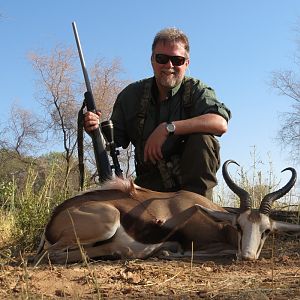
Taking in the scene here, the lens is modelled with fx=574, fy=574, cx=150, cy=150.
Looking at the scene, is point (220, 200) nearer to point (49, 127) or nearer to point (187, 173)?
point (187, 173)

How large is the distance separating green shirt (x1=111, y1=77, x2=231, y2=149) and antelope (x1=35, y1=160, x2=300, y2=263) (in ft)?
2.46

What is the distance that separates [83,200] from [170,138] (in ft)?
3.61

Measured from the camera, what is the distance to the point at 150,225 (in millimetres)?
4355

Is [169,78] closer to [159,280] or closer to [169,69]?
[169,69]

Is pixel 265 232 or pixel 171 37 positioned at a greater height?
pixel 171 37

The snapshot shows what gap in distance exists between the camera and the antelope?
4152 mm

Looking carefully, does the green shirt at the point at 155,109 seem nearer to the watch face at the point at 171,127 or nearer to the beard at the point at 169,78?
the beard at the point at 169,78

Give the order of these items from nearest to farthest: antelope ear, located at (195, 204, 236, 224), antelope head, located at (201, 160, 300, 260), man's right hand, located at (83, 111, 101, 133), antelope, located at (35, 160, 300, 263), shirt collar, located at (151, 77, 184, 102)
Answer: antelope head, located at (201, 160, 300, 260)
antelope, located at (35, 160, 300, 263)
antelope ear, located at (195, 204, 236, 224)
man's right hand, located at (83, 111, 101, 133)
shirt collar, located at (151, 77, 184, 102)

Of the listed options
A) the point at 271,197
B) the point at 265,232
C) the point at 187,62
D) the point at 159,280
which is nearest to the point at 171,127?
the point at 187,62

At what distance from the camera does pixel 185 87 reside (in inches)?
209

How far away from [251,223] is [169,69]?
1.72 meters

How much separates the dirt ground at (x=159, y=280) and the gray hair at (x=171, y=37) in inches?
88.0

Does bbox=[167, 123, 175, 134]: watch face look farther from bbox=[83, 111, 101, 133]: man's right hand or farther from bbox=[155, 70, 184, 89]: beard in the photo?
bbox=[83, 111, 101, 133]: man's right hand

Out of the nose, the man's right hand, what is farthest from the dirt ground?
the man's right hand
